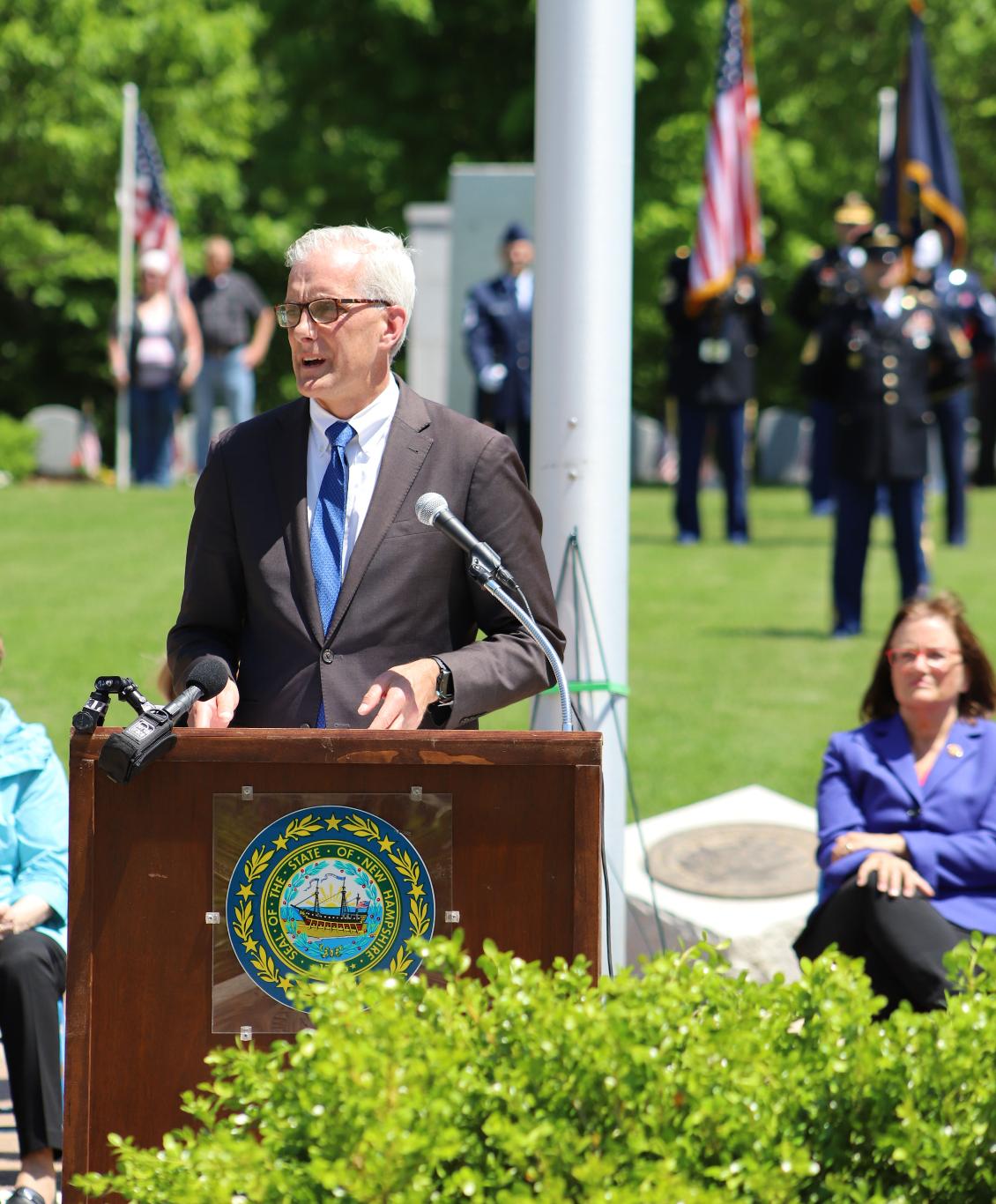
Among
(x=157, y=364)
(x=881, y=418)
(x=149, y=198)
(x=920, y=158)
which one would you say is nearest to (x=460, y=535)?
(x=881, y=418)

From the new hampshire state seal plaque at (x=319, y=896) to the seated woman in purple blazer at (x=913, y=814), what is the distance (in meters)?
2.52

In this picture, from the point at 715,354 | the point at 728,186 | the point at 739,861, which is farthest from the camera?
the point at 715,354

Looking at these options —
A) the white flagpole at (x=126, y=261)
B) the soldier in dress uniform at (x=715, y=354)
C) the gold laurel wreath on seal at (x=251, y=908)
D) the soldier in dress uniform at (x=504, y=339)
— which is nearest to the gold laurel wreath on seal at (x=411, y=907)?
the gold laurel wreath on seal at (x=251, y=908)

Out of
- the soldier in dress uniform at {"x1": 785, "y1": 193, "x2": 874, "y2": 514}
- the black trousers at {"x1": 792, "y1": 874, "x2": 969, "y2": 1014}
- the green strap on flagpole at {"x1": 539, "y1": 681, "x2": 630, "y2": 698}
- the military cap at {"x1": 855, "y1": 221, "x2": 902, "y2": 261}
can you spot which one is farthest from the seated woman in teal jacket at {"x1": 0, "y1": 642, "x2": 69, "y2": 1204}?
the soldier in dress uniform at {"x1": 785, "y1": 193, "x2": 874, "y2": 514}

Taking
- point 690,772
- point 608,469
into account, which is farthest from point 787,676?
point 608,469

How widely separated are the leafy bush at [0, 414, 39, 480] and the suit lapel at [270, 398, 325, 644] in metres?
19.4

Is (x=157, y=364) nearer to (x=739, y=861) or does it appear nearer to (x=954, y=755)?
(x=739, y=861)

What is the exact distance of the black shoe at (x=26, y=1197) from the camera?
4.35 meters

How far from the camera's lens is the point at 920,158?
15492 mm

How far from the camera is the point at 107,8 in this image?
34.0 metres

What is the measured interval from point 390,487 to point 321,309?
388 mm

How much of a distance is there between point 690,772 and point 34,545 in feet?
23.7

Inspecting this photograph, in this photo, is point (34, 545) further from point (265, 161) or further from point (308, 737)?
point (265, 161)

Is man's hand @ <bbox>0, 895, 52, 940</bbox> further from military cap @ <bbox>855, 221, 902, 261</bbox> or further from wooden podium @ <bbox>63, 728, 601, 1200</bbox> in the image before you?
military cap @ <bbox>855, 221, 902, 261</bbox>
